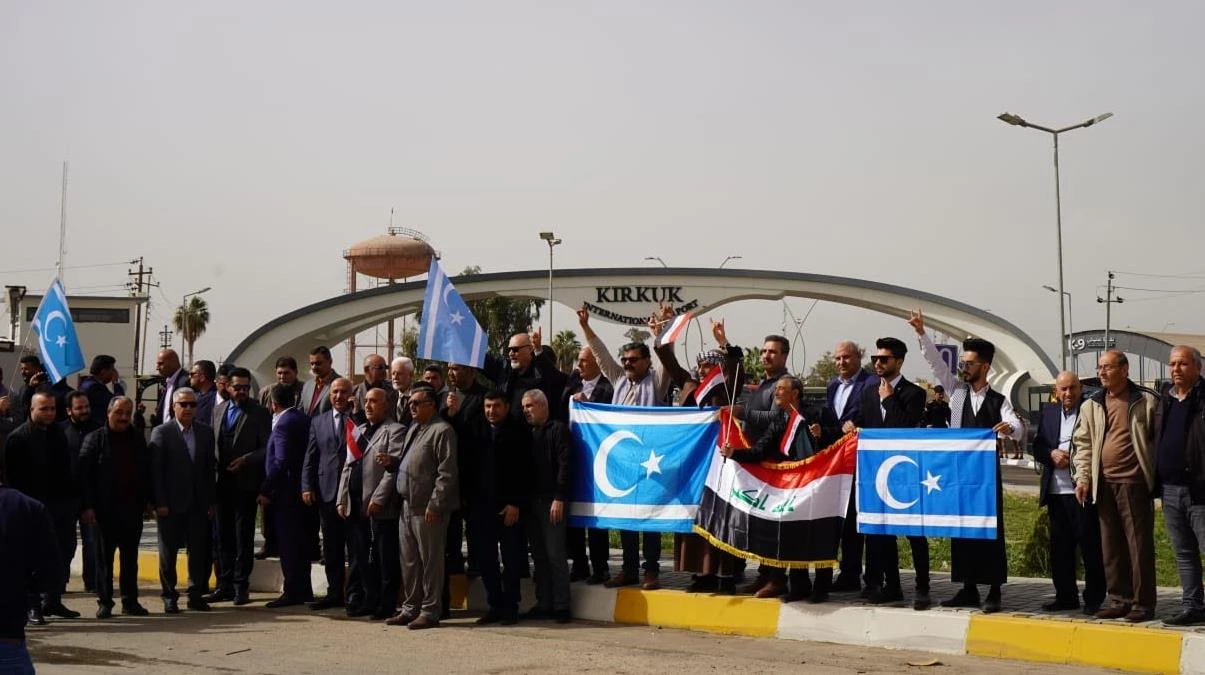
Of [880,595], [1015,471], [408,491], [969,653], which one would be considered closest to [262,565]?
[408,491]

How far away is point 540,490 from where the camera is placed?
437 inches

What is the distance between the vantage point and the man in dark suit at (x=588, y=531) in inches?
459

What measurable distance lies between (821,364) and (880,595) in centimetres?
8157

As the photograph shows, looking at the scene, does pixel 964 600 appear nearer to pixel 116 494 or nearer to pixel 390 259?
pixel 116 494

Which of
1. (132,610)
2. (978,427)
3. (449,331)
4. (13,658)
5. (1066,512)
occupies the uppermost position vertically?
(449,331)

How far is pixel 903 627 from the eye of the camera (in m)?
9.65

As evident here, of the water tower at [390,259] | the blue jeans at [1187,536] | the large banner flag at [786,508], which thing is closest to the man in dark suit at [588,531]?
the large banner flag at [786,508]

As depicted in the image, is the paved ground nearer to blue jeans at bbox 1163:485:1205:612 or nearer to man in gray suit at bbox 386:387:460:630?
man in gray suit at bbox 386:387:460:630

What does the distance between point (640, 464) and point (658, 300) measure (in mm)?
38482

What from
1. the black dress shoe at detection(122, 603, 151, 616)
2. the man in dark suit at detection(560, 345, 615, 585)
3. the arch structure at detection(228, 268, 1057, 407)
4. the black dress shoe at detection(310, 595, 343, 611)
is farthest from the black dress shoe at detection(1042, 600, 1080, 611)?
the arch structure at detection(228, 268, 1057, 407)

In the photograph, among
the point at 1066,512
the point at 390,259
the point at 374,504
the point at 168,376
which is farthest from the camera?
the point at 390,259

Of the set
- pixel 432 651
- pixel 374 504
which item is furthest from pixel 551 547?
pixel 432 651

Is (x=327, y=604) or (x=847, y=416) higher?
(x=847, y=416)

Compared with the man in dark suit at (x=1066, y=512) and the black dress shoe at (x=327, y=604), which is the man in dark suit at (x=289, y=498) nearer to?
the black dress shoe at (x=327, y=604)
